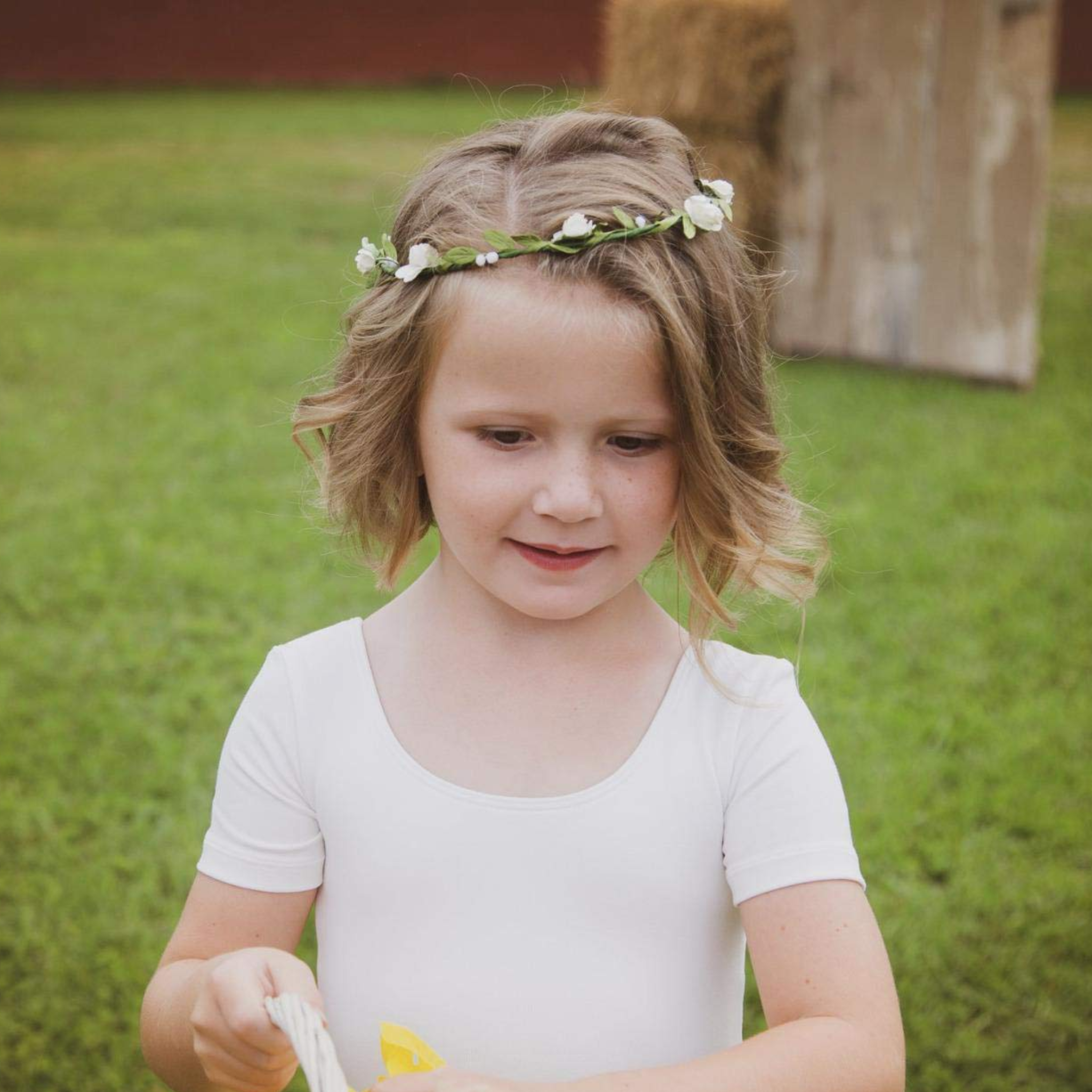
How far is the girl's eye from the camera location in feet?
4.69

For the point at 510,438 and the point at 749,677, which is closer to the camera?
the point at 510,438

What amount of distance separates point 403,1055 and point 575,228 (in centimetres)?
87

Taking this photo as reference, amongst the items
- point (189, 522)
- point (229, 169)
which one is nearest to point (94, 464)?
point (189, 522)

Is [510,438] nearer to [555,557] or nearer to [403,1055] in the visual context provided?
[555,557]

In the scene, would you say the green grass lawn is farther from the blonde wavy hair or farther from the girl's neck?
the girl's neck

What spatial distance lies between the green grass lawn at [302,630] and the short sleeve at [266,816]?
2.26ft

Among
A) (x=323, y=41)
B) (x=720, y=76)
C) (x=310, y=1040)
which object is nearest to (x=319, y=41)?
(x=323, y=41)

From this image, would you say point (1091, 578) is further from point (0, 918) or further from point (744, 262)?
point (0, 918)

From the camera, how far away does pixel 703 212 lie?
1451mm

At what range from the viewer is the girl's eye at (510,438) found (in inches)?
56.2

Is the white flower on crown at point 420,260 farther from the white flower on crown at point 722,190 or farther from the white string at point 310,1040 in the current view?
the white string at point 310,1040


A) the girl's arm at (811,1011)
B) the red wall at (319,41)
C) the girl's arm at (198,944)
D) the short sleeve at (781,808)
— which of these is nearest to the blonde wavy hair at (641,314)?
the short sleeve at (781,808)

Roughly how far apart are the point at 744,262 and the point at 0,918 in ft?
7.08

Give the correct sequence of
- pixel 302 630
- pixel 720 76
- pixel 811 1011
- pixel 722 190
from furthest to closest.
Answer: pixel 720 76
pixel 302 630
pixel 722 190
pixel 811 1011
